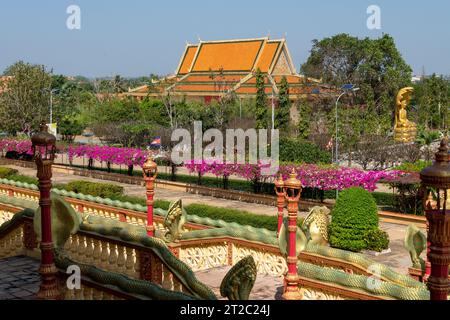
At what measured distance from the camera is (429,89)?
65562 millimetres

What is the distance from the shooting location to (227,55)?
65.4 meters

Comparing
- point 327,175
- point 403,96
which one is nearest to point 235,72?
point 403,96

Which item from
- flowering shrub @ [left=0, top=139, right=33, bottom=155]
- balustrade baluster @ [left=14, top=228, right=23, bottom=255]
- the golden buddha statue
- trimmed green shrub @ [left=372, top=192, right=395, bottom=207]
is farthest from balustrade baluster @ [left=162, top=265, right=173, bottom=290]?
A: the golden buddha statue

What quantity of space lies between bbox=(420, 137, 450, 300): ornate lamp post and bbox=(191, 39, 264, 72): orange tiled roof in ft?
188

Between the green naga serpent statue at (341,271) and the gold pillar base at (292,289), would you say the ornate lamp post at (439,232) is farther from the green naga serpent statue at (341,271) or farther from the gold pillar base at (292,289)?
the gold pillar base at (292,289)

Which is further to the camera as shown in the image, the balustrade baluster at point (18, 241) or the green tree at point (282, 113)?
the green tree at point (282, 113)

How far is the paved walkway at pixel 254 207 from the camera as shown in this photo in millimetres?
16953

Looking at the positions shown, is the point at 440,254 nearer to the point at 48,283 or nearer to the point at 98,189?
the point at 48,283

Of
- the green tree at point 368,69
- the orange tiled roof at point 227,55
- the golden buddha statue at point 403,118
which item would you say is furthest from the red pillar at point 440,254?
the orange tiled roof at point 227,55

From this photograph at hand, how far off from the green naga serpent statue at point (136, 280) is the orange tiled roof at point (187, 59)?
5816 cm

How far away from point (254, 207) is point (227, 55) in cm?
4150

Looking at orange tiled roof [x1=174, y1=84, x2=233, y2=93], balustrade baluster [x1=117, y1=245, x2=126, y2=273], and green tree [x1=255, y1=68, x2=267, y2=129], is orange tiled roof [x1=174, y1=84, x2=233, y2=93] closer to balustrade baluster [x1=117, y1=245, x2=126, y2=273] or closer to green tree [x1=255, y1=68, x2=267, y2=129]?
green tree [x1=255, y1=68, x2=267, y2=129]

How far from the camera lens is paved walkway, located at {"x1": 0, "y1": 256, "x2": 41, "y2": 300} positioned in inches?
360
